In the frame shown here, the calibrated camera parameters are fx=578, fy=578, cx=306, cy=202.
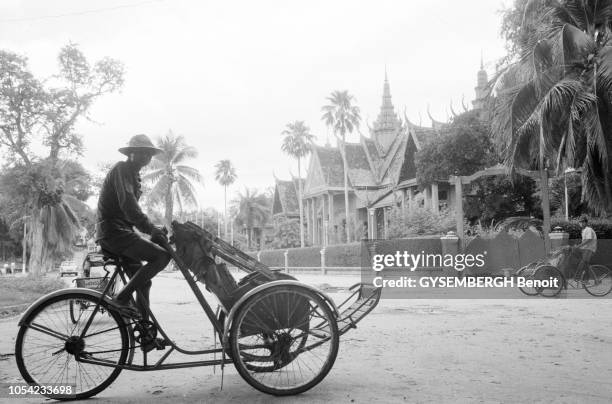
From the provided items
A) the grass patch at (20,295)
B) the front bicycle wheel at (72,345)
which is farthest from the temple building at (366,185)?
the front bicycle wheel at (72,345)

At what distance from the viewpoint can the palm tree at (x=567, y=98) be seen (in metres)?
17.5

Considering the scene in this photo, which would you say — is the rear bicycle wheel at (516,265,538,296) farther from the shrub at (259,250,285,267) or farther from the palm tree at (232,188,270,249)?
the palm tree at (232,188,270,249)

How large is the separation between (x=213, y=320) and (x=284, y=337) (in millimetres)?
580

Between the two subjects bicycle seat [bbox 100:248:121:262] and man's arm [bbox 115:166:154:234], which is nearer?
man's arm [bbox 115:166:154:234]

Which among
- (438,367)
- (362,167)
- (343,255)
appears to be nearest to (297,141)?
(362,167)

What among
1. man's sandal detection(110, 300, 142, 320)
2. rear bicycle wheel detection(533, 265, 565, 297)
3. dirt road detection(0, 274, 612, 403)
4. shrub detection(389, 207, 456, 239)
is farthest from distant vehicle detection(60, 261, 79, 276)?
man's sandal detection(110, 300, 142, 320)

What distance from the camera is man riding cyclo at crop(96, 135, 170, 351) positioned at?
4488 mm

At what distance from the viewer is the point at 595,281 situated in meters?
13.4

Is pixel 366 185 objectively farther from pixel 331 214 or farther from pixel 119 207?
pixel 119 207

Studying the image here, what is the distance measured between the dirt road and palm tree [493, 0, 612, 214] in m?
10.1

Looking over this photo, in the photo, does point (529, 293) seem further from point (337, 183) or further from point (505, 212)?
point (337, 183)

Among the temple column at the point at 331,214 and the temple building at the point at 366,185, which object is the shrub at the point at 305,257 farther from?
the temple column at the point at 331,214

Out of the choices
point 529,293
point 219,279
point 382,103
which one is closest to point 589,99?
point 529,293

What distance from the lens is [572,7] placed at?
731 inches
